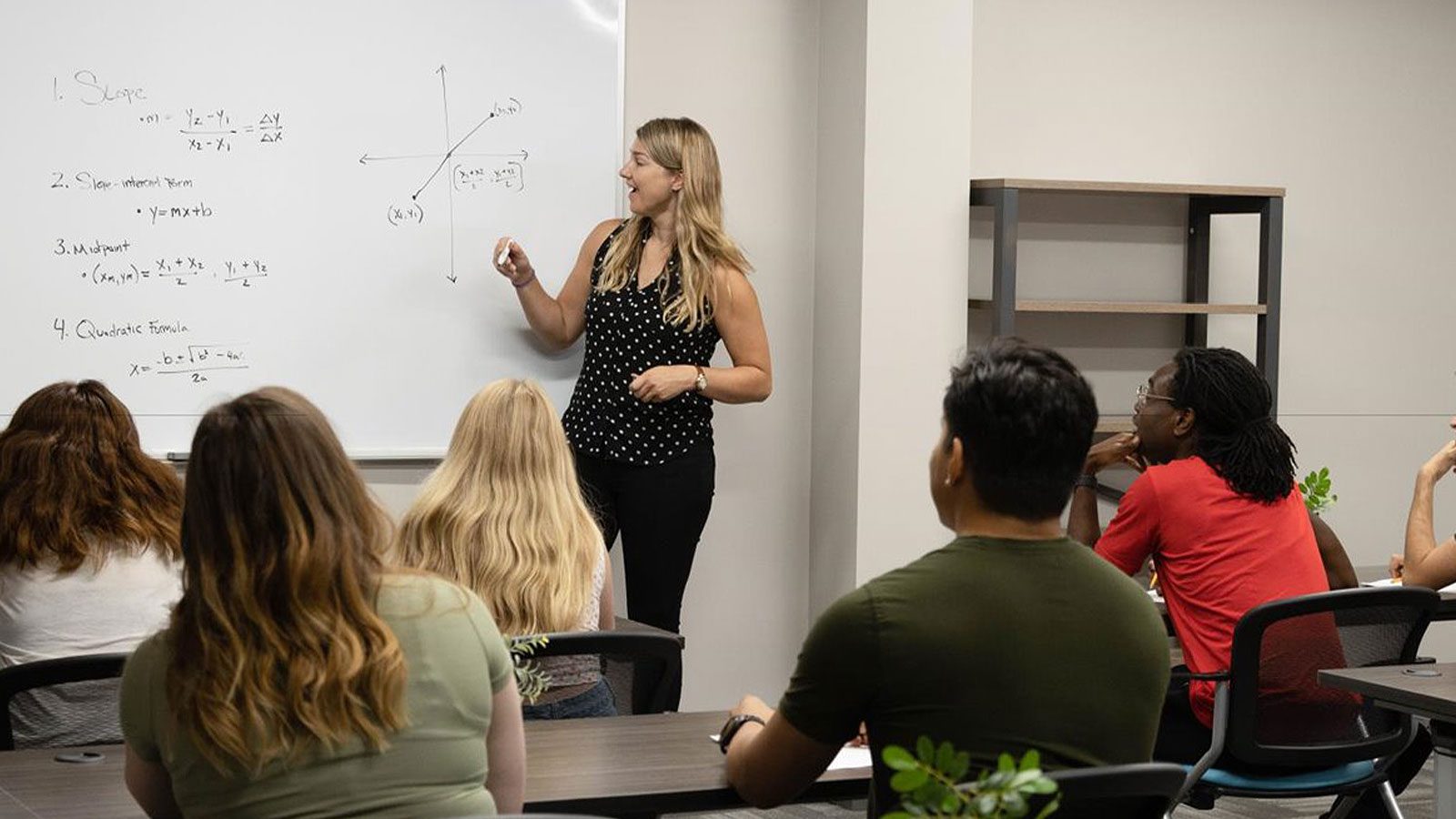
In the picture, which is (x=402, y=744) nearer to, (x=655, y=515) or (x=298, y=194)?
(x=655, y=515)

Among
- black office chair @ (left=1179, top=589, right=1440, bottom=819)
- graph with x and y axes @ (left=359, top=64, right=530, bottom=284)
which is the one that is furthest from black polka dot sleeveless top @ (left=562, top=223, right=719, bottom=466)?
black office chair @ (left=1179, top=589, right=1440, bottom=819)

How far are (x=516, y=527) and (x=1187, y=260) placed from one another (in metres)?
3.30

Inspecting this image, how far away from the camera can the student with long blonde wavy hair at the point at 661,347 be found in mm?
4605

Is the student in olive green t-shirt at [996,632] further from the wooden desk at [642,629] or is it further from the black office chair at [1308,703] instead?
the black office chair at [1308,703]

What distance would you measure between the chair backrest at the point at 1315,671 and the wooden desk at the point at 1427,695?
0.22 m

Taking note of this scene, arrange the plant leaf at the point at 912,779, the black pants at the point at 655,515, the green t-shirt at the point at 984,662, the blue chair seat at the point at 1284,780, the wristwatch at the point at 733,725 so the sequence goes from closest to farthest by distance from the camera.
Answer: the plant leaf at the point at 912,779 → the green t-shirt at the point at 984,662 → the wristwatch at the point at 733,725 → the blue chair seat at the point at 1284,780 → the black pants at the point at 655,515

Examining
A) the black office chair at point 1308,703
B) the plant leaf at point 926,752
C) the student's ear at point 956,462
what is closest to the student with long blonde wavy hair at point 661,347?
the black office chair at point 1308,703

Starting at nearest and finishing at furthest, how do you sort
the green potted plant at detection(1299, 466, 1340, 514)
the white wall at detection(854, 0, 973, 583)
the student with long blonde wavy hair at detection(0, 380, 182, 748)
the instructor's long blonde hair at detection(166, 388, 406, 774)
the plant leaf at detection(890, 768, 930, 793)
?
the plant leaf at detection(890, 768, 930, 793) → the instructor's long blonde hair at detection(166, 388, 406, 774) → the student with long blonde wavy hair at detection(0, 380, 182, 748) → the green potted plant at detection(1299, 466, 1340, 514) → the white wall at detection(854, 0, 973, 583)

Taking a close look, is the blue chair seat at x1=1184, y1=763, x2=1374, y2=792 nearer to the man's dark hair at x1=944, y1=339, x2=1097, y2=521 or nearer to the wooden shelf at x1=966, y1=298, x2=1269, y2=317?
the man's dark hair at x1=944, y1=339, x2=1097, y2=521

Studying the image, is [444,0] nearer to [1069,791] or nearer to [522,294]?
[522,294]

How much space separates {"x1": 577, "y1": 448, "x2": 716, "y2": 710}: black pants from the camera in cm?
465

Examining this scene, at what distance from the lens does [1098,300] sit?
556 centimetres

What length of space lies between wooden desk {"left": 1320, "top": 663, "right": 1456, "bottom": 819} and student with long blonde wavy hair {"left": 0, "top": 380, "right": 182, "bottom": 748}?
1.97 m

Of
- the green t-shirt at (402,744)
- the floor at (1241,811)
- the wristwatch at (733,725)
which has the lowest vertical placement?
the floor at (1241,811)
